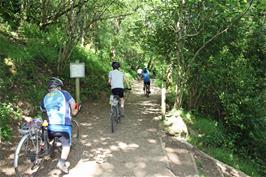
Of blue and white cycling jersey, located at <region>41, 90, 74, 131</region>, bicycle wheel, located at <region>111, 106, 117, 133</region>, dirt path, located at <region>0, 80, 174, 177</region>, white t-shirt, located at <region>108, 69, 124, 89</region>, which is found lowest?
dirt path, located at <region>0, 80, 174, 177</region>

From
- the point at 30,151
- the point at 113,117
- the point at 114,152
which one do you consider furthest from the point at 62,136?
the point at 113,117

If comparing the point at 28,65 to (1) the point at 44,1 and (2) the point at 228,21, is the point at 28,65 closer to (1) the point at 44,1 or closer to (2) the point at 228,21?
(1) the point at 44,1

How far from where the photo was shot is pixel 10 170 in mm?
7457

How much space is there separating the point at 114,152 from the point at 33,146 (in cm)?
259

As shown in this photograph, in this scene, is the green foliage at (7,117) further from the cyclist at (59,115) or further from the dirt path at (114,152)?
the cyclist at (59,115)

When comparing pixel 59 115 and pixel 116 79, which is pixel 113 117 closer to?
pixel 116 79

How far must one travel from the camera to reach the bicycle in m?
6.83

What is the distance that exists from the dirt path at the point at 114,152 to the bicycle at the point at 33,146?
252 millimetres

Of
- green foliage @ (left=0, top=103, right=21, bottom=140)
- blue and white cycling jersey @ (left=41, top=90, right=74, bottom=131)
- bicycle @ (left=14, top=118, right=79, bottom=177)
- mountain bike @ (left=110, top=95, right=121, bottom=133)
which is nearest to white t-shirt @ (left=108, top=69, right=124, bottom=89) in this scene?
mountain bike @ (left=110, top=95, right=121, bottom=133)

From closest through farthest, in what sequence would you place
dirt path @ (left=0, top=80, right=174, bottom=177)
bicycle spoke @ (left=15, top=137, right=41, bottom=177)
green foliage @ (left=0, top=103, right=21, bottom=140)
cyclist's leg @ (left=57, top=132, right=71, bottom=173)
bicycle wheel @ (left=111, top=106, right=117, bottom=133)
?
bicycle spoke @ (left=15, top=137, right=41, bottom=177) → cyclist's leg @ (left=57, top=132, right=71, bottom=173) → dirt path @ (left=0, top=80, right=174, bottom=177) → green foliage @ (left=0, top=103, right=21, bottom=140) → bicycle wheel @ (left=111, top=106, right=117, bottom=133)

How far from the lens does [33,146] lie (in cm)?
704

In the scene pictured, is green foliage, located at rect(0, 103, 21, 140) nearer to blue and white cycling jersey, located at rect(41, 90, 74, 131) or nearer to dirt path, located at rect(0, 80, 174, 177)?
dirt path, located at rect(0, 80, 174, 177)

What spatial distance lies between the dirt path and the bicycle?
0.83 feet

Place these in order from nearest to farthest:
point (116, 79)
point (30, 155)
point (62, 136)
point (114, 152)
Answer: point (30, 155)
point (62, 136)
point (114, 152)
point (116, 79)
